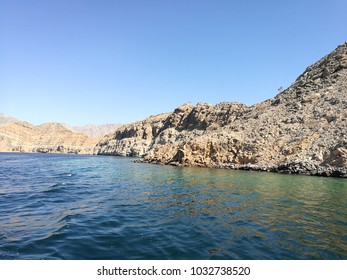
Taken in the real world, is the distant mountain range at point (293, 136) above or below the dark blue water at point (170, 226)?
above

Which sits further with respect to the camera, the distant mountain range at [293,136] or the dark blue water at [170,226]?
the distant mountain range at [293,136]

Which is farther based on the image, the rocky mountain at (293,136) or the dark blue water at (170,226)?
the rocky mountain at (293,136)

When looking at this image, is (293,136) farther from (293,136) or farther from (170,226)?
(170,226)

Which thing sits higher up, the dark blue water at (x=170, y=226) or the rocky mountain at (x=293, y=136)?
the rocky mountain at (x=293, y=136)

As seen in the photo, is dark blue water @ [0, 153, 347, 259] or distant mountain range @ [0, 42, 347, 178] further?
distant mountain range @ [0, 42, 347, 178]

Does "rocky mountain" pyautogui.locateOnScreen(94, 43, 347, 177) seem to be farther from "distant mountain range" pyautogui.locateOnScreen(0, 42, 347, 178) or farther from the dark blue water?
the dark blue water

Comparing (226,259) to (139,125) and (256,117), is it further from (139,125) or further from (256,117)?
(139,125)

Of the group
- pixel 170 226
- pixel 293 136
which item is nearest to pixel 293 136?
pixel 293 136

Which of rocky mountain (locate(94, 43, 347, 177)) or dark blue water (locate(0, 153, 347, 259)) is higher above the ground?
rocky mountain (locate(94, 43, 347, 177))

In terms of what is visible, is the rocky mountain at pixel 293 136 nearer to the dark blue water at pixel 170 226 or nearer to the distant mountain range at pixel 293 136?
the distant mountain range at pixel 293 136

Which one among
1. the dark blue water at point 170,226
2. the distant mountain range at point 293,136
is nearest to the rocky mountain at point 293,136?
the distant mountain range at point 293,136

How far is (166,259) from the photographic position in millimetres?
7766

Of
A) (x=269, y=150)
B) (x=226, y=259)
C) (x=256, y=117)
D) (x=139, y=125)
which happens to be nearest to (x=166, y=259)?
(x=226, y=259)

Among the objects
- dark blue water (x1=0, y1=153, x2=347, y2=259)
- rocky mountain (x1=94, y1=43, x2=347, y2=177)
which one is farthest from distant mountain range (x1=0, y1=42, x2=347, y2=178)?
dark blue water (x1=0, y1=153, x2=347, y2=259)
